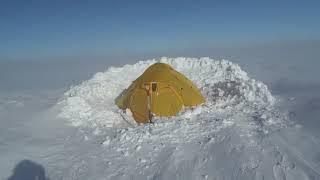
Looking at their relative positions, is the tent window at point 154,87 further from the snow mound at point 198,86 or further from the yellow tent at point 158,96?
the snow mound at point 198,86

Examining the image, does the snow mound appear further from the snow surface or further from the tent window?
the tent window

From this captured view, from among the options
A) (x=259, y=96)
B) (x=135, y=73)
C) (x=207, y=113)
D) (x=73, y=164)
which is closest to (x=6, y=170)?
(x=73, y=164)

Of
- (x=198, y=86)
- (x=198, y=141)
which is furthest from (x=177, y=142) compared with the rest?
(x=198, y=86)

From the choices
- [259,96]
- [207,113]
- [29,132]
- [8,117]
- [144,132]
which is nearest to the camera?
[144,132]

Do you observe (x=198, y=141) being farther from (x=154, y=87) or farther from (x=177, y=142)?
(x=154, y=87)

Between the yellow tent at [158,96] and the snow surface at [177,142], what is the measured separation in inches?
20.2

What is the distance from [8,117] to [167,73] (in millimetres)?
6280

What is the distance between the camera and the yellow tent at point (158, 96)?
1277 cm

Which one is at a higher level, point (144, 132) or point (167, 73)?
point (167, 73)

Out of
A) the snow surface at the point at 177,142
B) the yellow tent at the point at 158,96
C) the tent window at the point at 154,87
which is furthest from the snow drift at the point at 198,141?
the tent window at the point at 154,87

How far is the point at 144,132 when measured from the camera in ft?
33.8

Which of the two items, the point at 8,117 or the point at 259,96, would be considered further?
the point at 259,96

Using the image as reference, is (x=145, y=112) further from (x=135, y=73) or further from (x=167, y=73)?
(x=135, y=73)

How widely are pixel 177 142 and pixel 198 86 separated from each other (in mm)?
7982
